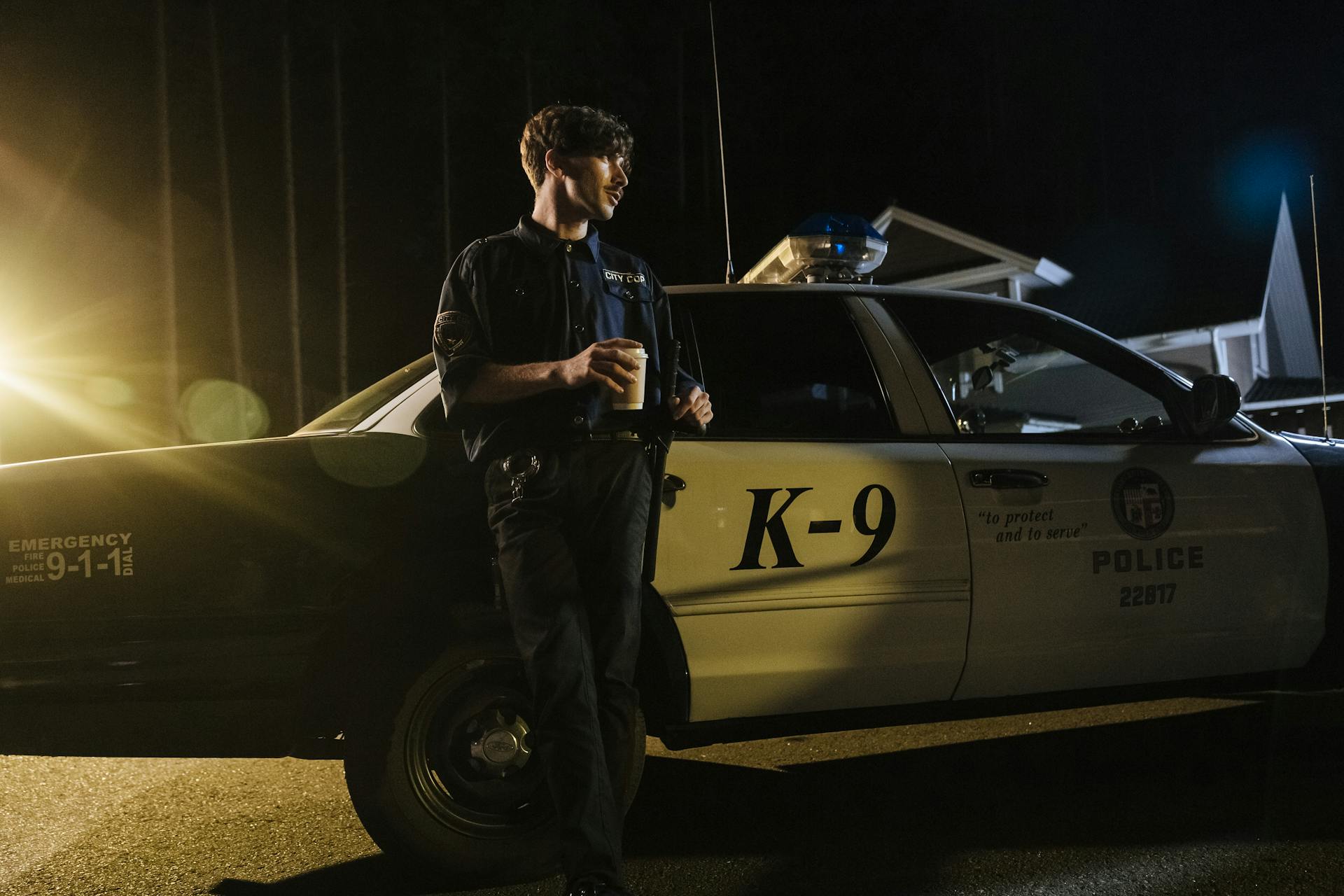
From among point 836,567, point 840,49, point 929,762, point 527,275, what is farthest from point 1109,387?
point 840,49

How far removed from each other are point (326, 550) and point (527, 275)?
29.1 inches

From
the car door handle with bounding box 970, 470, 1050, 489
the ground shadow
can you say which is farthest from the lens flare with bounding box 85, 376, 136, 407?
the car door handle with bounding box 970, 470, 1050, 489

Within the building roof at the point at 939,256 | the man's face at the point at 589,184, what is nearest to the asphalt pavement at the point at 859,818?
the man's face at the point at 589,184

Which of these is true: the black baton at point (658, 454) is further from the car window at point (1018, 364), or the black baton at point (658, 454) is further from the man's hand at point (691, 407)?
the car window at point (1018, 364)

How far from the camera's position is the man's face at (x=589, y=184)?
7.98 feet

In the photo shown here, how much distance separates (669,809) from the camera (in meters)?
3.50

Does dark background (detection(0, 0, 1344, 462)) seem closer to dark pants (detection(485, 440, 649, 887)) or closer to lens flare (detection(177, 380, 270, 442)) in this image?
lens flare (detection(177, 380, 270, 442))

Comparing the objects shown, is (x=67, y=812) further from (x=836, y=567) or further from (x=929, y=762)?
(x=929, y=762)

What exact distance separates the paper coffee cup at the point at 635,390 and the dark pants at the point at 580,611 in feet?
0.64

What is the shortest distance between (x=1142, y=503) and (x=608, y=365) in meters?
1.83

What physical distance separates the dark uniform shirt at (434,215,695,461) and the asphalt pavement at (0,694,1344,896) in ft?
3.62

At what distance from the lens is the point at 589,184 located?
8.00 ft

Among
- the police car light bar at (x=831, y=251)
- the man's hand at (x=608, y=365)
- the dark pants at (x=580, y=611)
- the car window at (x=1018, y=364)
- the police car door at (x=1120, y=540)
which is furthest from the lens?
the police car light bar at (x=831, y=251)

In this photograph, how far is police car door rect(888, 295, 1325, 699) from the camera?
3.13 metres
